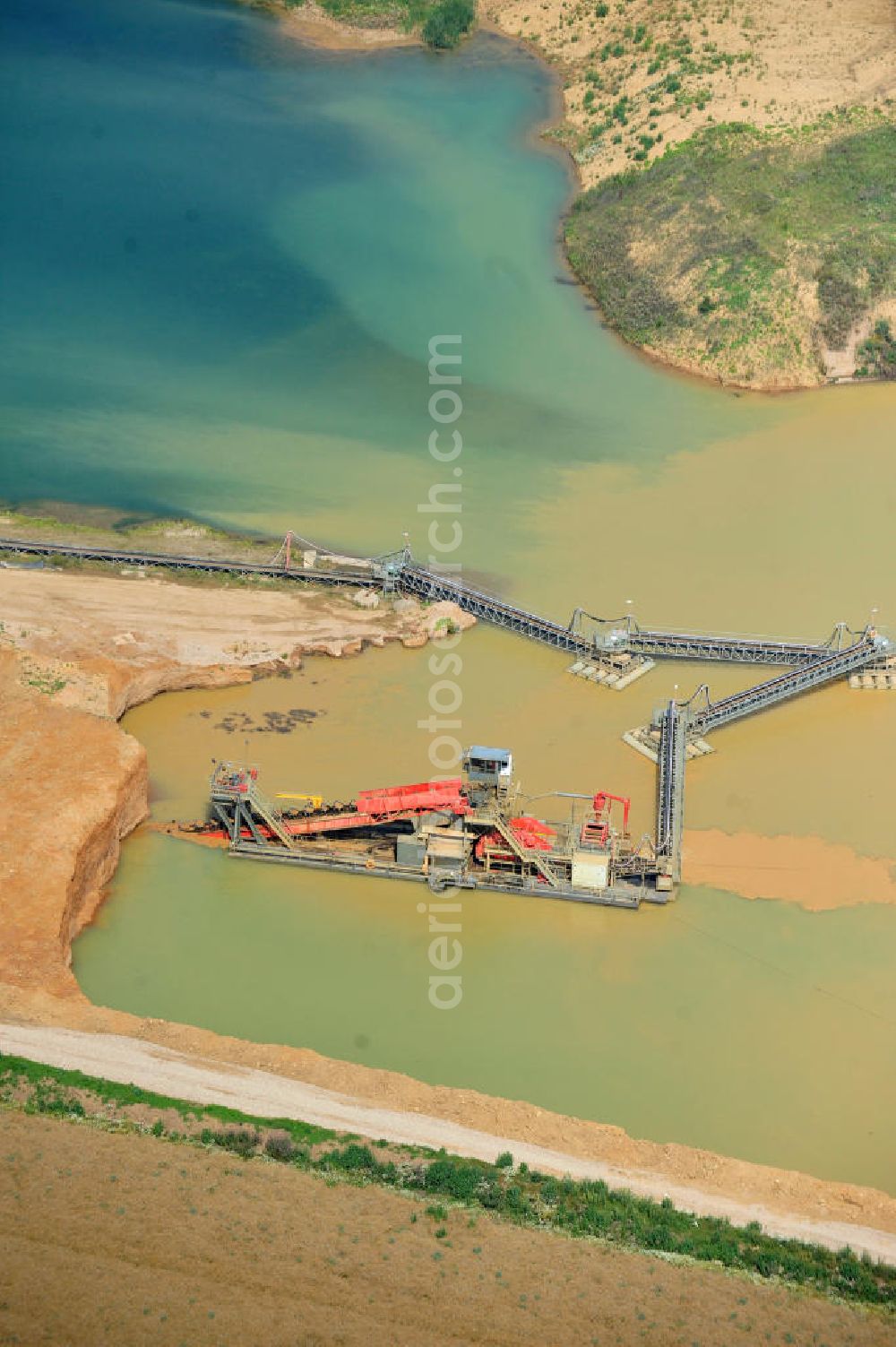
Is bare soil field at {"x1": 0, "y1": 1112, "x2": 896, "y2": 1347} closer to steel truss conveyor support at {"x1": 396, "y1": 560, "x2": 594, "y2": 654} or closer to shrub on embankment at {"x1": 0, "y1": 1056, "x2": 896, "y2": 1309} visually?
shrub on embankment at {"x1": 0, "y1": 1056, "x2": 896, "y2": 1309}

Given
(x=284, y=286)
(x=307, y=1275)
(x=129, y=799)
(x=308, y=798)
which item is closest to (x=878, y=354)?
(x=284, y=286)

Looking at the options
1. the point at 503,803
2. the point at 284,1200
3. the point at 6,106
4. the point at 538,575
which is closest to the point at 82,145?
the point at 6,106

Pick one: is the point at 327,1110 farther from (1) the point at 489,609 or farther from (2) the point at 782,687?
(1) the point at 489,609

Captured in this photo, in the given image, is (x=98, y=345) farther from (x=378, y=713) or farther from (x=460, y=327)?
(x=378, y=713)

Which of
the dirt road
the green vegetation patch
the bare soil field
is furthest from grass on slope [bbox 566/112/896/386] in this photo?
the bare soil field

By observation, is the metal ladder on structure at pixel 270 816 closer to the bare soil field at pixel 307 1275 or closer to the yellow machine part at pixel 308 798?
the yellow machine part at pixel 308 798

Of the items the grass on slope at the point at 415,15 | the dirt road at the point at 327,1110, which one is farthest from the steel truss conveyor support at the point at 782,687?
the grass on slope at the point at 415,15
